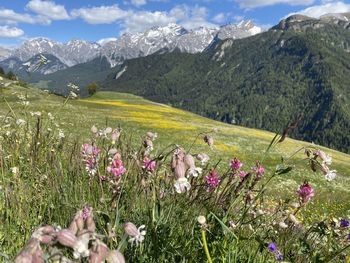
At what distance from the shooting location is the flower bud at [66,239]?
1.55 metres

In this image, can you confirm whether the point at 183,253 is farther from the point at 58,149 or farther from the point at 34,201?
the point at 58,149

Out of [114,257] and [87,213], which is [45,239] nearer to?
[114,257]

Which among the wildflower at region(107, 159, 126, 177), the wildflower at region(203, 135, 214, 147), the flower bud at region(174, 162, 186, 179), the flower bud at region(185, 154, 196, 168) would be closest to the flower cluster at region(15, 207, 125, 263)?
the flower bud at region(174, 162, 186, 179)

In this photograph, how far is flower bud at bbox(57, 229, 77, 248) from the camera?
5.07 feet

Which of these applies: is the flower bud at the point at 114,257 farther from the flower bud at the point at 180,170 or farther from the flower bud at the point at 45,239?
the flower bud at the point at 180,170

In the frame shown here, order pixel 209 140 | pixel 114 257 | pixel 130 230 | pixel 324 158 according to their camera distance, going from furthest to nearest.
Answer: pixel 209 140 → pixel 324 158 → pixel 130 230 → pixel 114 257

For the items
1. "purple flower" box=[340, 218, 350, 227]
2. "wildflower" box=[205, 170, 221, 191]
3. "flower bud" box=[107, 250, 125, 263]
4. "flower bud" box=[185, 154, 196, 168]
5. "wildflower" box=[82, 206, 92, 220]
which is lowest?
"purple flower" box=[340, 218, 350, 227]

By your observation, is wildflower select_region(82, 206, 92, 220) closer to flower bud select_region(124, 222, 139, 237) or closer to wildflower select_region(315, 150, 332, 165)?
flower bud select_region(124, 222, 139, 237)

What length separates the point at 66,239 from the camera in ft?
5.08

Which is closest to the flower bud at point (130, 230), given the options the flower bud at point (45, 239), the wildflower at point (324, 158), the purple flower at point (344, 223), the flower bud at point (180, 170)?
the flower bud at point (45, 239)

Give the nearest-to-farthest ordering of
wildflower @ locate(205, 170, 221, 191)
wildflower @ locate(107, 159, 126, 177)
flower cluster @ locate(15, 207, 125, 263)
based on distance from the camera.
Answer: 1. flower cluster @ locate(15, 207, 125, 263)
2. wildflower @ locate(107, 159, 126, 177)
3. wildflower @ locate(205, 170, 221, 191)

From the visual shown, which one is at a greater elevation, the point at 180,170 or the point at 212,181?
the point at 180,170

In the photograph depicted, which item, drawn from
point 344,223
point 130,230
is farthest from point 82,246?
point 344,223

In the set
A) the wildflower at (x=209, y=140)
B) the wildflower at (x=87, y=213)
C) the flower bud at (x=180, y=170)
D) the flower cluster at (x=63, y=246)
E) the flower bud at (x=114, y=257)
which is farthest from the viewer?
the wildflower at (x=209, y=140)
